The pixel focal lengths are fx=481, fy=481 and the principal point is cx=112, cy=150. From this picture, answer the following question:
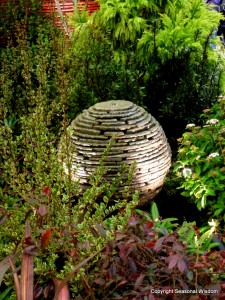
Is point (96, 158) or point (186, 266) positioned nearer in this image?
point (186, 266)

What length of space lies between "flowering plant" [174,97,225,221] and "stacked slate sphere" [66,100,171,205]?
27cm

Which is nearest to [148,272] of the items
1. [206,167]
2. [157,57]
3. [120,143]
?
[120,143]

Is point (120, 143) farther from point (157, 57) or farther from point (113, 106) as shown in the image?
point (157, 57)

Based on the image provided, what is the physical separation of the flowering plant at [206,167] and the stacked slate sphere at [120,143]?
27 centimetres

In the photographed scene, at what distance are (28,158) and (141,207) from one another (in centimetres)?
161

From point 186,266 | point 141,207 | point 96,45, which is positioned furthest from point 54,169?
point 96,45

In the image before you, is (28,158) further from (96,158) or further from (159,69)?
(159,69)

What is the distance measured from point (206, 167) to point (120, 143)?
0.73m

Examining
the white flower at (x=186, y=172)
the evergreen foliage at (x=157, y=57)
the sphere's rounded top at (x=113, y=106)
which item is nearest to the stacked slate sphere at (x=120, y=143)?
the sphere's rounded top at (x=113, y=106)

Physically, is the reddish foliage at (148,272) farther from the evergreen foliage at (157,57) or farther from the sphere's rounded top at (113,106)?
the evergreen foliage at (157,57)

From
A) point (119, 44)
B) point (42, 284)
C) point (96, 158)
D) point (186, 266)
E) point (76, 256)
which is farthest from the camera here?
point (119, 44)

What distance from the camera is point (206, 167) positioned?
3.81 m

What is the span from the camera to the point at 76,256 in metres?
2.17

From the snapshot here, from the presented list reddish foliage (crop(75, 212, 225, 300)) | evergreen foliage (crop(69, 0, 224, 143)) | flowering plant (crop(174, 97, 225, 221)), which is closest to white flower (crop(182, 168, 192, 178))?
flowering plant (crop(174, 97, 225, 221))
